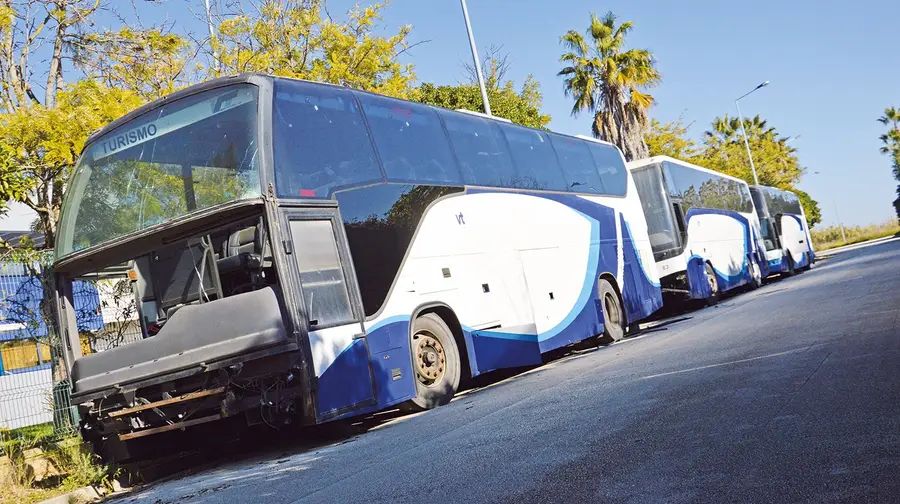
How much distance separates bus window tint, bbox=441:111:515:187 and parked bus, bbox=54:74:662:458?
450mm

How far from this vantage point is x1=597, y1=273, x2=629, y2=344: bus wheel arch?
1581 cm

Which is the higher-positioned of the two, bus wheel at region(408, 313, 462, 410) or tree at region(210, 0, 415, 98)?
tree at region(210, 0, 415, 98)

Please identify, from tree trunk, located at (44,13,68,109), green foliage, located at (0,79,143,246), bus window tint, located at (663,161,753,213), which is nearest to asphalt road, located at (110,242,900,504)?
green foliage, located at (0,79,143,246)

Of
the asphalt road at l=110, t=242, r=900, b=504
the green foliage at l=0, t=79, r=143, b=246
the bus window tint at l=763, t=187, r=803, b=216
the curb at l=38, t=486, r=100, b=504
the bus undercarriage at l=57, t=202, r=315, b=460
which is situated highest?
the green foliage at l=0, t=79, r=143, b=246

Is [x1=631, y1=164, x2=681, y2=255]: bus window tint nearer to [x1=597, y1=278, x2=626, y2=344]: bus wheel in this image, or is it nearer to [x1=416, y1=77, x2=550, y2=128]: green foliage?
[x1=597, y1=278, x2=626, y2=344]: bus wheel

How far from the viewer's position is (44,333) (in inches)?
418

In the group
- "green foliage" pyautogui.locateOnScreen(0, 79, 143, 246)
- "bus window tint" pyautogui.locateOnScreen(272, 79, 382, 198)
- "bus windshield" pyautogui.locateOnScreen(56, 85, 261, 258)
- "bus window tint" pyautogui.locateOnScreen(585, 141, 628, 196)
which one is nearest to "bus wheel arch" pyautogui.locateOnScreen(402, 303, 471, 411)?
"bus window tint" pyautogui.locateOnScreen(272, 79, 382, 198)

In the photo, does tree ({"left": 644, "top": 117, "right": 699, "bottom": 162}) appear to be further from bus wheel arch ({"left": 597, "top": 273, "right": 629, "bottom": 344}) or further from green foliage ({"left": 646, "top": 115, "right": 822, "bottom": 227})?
bus wheel arch ({"left": 597, "top": 273, "right": 629, "bottom": 344})

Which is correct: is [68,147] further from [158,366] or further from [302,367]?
[302,367]

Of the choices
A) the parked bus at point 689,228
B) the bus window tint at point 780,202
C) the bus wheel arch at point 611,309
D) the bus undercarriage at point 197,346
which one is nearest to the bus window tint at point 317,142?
the bus undercarriage at point 197,346

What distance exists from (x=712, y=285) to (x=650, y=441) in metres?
18.1

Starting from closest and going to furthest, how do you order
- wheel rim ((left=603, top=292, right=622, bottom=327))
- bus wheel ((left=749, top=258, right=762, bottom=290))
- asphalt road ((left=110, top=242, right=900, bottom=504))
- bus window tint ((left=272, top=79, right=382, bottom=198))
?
asphalt road ((left=110, top=242, right=900, bottom=504)), bus window tint ((left=272, top=79, right=382, bottom=198)), wheel rim ((left=603, top=292, right=622, bottom=327)), bus wheel ((left=749, top=258, right=762, bottom=290))

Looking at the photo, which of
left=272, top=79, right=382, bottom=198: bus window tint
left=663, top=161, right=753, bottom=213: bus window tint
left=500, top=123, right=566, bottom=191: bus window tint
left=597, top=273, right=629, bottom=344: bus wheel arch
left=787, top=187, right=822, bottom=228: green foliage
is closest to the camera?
left=272, top=79, right=382, bottom=198: bus window tint

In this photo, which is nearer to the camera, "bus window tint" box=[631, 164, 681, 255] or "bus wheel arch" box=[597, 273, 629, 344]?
"bus wheel arch" box=[597, 273, 629, 344]
